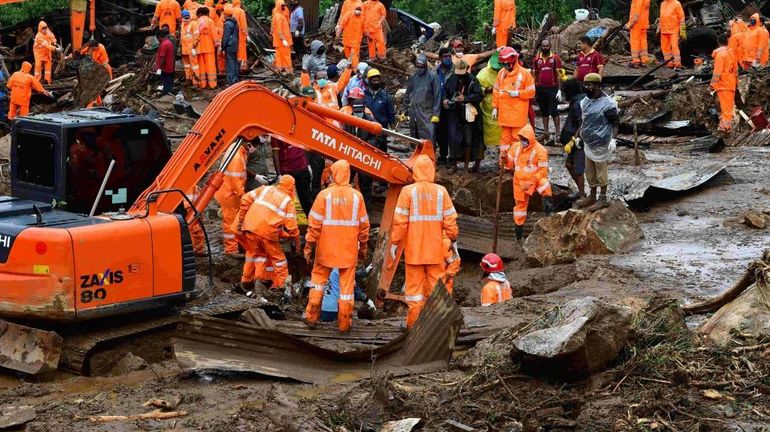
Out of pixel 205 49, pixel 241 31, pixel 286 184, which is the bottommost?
pixel 286 184

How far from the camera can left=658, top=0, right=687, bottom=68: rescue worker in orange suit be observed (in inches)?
966

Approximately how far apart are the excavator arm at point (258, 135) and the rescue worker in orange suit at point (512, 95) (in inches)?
163

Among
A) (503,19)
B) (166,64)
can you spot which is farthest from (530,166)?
(166,64)

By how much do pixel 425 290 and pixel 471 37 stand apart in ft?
66.7

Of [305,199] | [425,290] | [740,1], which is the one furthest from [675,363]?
[740,1]

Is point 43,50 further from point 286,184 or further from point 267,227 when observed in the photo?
point 267,227

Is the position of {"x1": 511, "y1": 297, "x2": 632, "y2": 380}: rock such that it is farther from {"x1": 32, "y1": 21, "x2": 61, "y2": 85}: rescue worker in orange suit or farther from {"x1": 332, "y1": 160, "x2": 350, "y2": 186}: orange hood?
{"x1": 32, "y1": 21, "x2": 61, "y2": 85}: rescue worker in orange suit

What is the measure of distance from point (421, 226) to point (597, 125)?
454 centimetres

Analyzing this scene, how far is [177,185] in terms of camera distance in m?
10.9

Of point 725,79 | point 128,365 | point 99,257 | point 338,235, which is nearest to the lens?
point 99,257

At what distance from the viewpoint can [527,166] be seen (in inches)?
599

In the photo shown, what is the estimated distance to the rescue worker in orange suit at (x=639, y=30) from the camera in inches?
973

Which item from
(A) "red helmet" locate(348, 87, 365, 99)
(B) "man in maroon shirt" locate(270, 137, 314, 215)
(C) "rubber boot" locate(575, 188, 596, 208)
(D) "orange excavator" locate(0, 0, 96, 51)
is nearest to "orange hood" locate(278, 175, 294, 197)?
(B) "man in maroon shirt" locate(270, 137, 314, 215)

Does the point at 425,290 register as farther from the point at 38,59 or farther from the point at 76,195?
the point at 38,59
